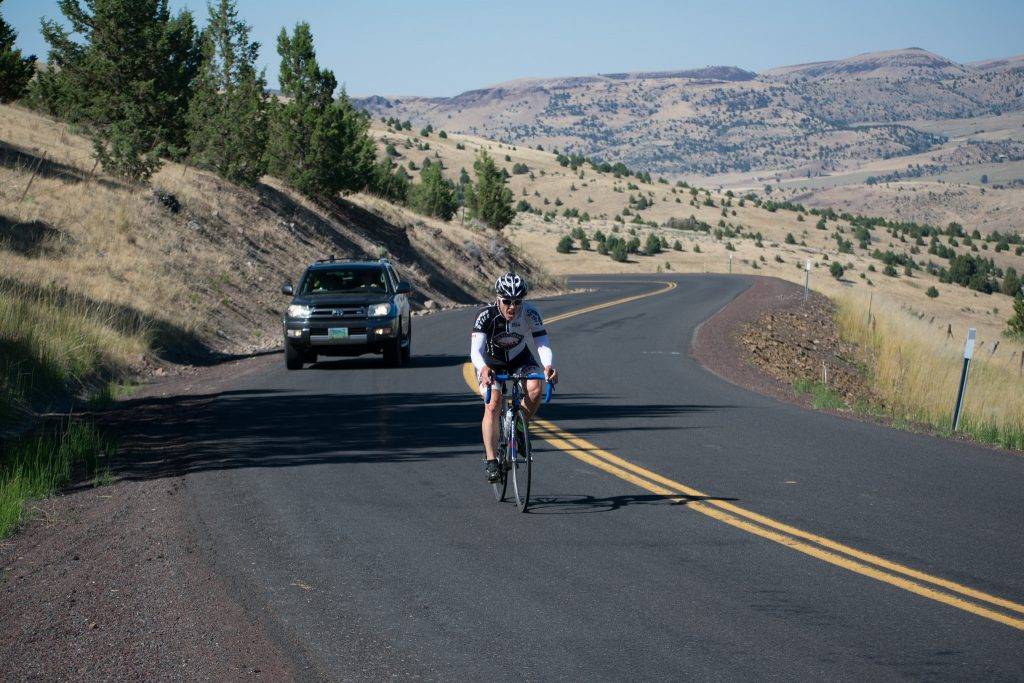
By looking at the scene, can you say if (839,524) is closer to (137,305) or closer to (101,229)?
(137,305)

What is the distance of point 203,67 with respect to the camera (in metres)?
38.6

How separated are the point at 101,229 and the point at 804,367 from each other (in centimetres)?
1763

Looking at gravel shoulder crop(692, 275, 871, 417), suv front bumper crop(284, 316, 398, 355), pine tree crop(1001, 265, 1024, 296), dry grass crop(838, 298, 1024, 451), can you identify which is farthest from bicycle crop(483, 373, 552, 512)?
pine tree crop(1001, 265, 1024, 296)

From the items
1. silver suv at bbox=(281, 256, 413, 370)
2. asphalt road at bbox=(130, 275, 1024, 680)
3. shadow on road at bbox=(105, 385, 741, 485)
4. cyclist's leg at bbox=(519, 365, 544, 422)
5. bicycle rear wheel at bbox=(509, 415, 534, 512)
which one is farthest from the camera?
silver suv at bbox=(281, 256, 413, 370)

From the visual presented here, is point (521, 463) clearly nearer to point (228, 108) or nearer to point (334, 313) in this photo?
point (334, 313)

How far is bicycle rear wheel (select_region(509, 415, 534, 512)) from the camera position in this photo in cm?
902

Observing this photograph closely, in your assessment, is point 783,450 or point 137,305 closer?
point 783,450

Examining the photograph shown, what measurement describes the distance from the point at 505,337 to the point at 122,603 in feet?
12.0

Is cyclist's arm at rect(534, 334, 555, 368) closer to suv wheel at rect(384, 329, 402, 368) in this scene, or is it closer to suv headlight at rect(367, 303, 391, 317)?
suv headlight at rect(367, 303, 391, 317)

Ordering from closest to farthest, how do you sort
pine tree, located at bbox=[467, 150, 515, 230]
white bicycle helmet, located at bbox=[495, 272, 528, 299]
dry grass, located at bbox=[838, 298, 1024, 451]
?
1. white bicycle helmet, located at bbox=[495, 272, 528, 299]
2. dry grass, located at bbox=[838, 298, 1024, 451]
3. pine tree, located at bbox=[467, 150, 515, 230]

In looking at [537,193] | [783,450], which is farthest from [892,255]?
[783,450]

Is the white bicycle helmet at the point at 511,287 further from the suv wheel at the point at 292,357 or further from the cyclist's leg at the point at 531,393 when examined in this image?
the suv wheel at the point at 292,357

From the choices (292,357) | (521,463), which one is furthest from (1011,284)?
(521,463)

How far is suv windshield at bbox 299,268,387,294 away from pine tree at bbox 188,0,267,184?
1866cm
